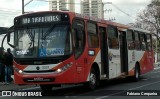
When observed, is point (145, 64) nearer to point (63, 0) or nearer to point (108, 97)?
point (108, 97)

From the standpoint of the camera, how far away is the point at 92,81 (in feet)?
54.5

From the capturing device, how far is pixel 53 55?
14.6 m

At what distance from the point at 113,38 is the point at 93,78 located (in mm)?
3339

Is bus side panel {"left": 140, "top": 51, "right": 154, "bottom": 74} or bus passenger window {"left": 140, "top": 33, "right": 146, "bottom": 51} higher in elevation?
bus passenger window {"left": 140, "top": 33, "right": 146, "bottom": 51}

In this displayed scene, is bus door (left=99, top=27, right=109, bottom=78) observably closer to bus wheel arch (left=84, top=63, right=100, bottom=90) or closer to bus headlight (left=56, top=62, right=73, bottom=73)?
bus wheel arch (left=84, top=63, right=100, bottom=90)

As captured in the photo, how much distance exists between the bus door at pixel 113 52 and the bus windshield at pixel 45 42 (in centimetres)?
429

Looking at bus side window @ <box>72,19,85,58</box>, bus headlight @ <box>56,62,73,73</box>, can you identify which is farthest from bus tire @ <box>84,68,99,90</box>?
bus headlight @ <box>56,62,73,73</box>

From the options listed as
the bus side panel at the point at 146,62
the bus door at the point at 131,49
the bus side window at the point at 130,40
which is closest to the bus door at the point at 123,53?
the bus door at the point at 131,49

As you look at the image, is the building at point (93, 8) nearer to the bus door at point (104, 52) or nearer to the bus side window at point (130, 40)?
the bus side window at point (130, 40)

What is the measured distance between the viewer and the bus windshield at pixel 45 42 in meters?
14.7

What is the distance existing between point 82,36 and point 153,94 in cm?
345

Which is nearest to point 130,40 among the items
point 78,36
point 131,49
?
point 131,49

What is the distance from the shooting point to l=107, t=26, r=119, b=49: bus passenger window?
18842 mm

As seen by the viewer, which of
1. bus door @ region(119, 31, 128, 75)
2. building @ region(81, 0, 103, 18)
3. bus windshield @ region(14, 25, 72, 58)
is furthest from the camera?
building @ region(81, 0, 103, 18)
